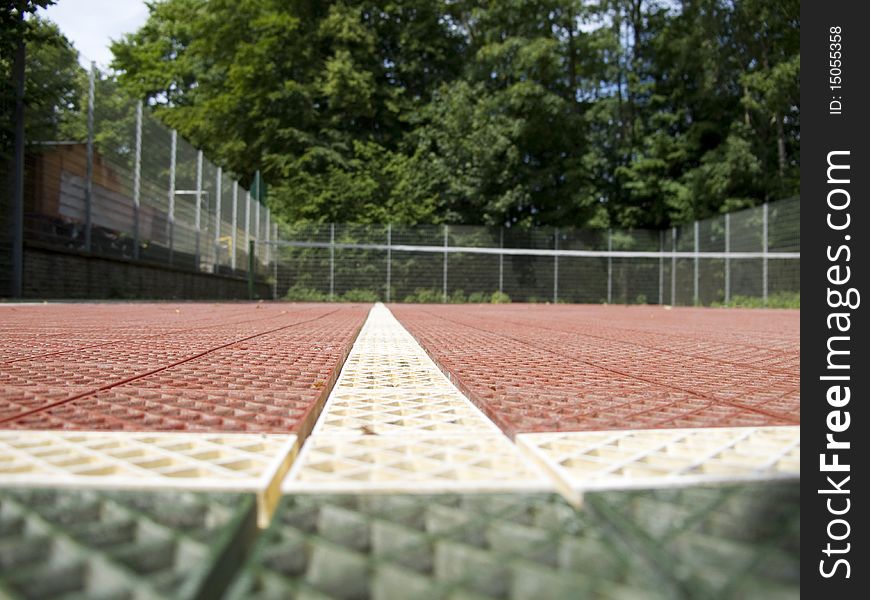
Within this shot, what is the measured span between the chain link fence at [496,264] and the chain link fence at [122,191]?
562 centimetres

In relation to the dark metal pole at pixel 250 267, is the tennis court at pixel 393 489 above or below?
below

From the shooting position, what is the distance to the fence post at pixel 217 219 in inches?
576

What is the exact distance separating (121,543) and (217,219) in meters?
15.2

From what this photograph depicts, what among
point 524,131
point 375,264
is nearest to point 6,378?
point 375,264

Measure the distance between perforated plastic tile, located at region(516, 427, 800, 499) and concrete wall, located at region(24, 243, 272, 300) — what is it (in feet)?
30.0

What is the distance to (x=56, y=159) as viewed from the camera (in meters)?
8.47

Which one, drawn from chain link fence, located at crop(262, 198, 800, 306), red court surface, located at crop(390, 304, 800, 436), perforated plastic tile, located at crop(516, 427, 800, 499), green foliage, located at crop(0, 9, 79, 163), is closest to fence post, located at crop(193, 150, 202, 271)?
green foliage, located at crop(0, 9, 79, 163)

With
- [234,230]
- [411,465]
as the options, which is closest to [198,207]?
[234,230]

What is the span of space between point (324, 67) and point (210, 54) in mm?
4982

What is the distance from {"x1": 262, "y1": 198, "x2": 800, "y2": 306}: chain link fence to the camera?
2020cm

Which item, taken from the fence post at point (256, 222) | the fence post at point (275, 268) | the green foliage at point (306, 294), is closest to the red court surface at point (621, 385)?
the fence post at point (256, 222)

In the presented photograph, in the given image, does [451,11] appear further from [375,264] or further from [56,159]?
[56,159]

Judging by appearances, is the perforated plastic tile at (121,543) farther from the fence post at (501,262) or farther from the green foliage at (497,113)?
the green foliage at (497,113)

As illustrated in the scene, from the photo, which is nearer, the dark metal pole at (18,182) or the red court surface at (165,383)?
the red court surface at (165,383)
